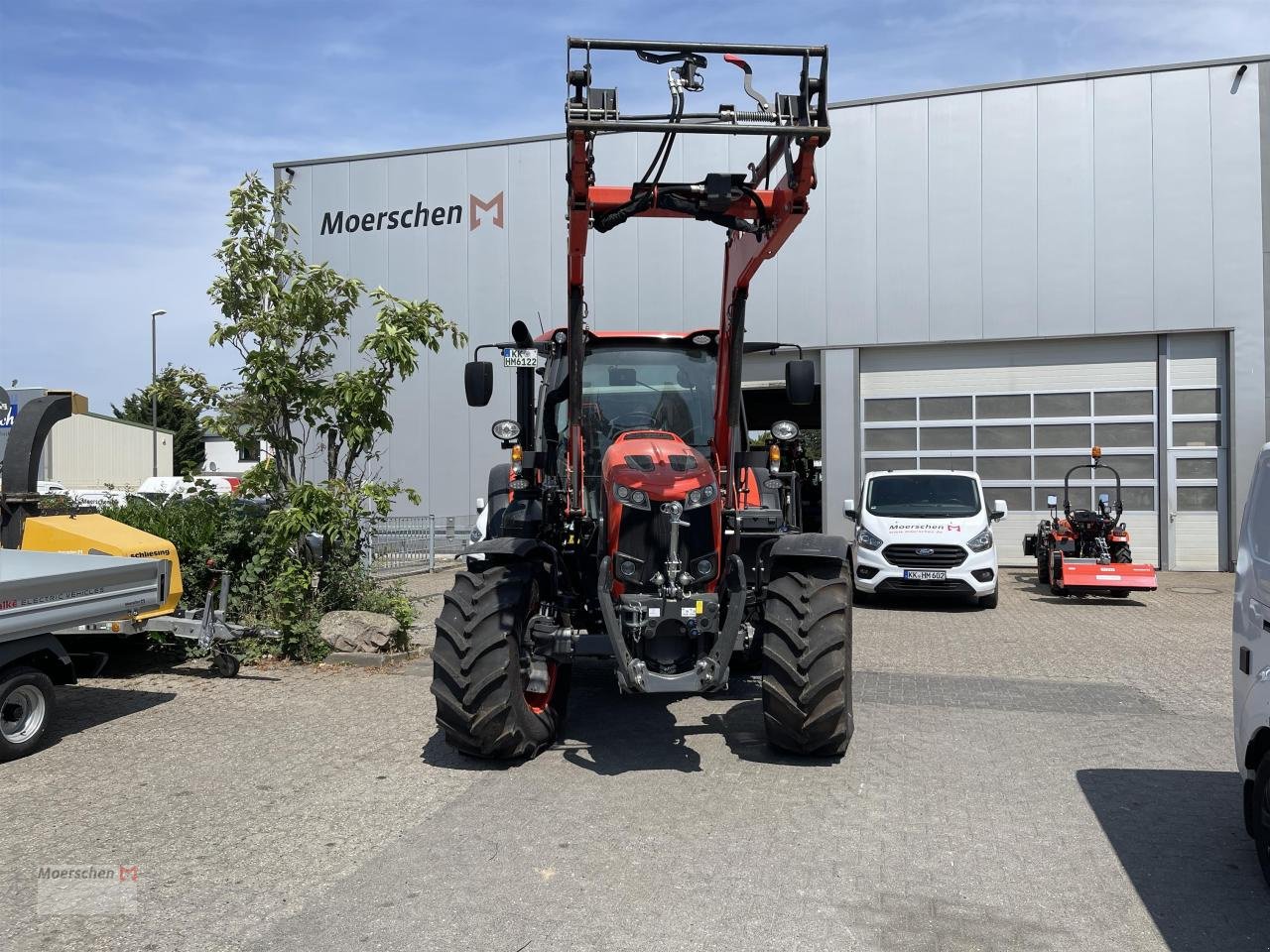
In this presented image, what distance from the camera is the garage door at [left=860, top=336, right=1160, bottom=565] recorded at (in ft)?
56.3

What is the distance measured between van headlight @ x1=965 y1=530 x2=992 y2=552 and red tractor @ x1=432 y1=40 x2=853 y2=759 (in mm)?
7053

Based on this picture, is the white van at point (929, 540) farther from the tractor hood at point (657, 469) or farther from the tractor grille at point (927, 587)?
the tractor hood at point (657, 469)

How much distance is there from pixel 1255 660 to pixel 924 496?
33.3 ft

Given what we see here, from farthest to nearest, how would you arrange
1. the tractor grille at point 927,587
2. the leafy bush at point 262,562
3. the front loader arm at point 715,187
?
the tractor grille at point 927,587 → the leafy bush at point 262,562 → the front loader arm at point 715,187

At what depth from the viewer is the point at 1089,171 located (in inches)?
671

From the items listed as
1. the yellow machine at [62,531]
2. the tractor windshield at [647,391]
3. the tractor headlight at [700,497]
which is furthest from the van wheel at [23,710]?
the tractor headlight at [700,497]

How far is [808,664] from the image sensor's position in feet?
18.1

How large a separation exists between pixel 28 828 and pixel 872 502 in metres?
11.4

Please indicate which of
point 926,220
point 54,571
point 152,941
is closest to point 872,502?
point 926,220

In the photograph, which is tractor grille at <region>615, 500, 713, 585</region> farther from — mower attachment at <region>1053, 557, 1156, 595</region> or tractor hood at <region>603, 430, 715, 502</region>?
mower attachment at <region>1053, 557, 1156, 595</region>

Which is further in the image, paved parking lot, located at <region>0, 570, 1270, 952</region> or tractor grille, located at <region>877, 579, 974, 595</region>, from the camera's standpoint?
tractor grille, located at <region>877, 579, 974, 595</region>

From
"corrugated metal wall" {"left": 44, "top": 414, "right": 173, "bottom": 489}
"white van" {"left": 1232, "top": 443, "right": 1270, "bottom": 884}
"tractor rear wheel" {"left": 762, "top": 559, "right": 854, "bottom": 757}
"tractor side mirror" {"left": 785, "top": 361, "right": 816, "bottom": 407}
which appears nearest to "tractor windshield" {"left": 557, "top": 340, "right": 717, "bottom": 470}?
"tractor side mirror" {"left": 785, "top": 361, "right": 816, "bottom": 407}

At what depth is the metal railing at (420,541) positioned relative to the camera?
52.0 feet

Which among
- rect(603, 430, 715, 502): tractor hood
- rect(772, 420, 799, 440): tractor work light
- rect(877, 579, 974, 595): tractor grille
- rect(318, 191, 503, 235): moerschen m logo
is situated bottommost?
rect(877, 579, 974, 595): tractor grille
